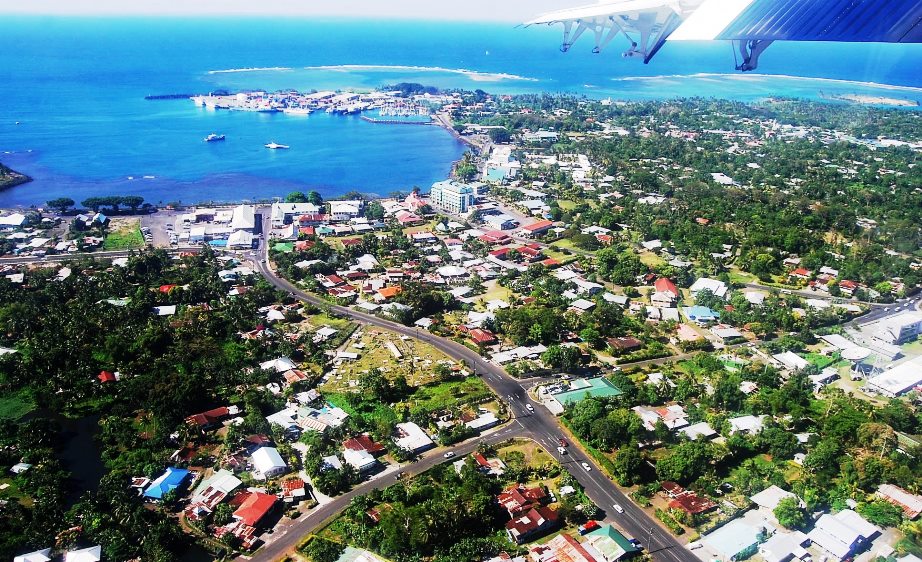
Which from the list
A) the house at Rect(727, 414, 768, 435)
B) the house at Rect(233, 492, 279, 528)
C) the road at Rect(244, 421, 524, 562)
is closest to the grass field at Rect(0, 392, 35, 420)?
the house at Rect(233, 492, 279, 528)

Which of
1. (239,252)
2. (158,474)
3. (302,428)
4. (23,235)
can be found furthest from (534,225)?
(23,235)

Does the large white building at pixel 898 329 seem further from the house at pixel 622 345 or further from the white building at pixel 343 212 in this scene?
the white building at pixel 343 212

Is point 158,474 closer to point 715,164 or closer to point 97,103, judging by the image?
point 715,164

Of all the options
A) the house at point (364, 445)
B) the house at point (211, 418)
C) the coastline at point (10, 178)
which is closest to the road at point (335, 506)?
the house at point (364, 445)

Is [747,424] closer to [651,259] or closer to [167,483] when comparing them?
[651,259]

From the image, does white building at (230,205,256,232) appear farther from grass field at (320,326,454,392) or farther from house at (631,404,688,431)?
house at (631,404,688,431)

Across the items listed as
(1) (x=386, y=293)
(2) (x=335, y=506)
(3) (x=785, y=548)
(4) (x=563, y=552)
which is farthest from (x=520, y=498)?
(1) (x=386, y=293)
